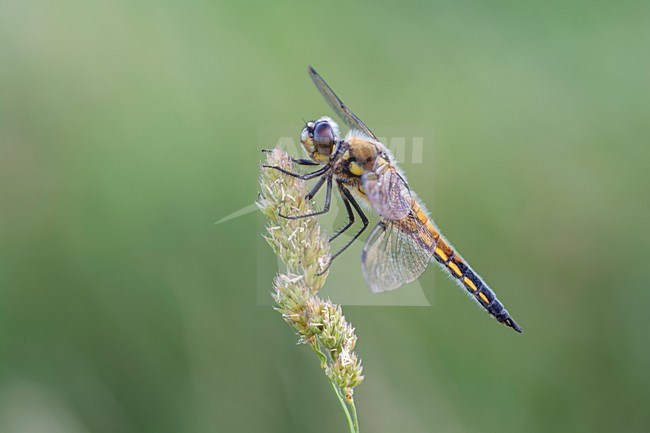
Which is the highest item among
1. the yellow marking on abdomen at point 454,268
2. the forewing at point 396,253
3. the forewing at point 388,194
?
the forewing at point 388,194

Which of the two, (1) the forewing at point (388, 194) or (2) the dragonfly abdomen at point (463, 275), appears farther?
(2) the dragonfly abdomen at point (463, 275)

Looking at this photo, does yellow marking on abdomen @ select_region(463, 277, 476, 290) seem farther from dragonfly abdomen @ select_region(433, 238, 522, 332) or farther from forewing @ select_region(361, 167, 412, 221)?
forewing @ select_region(361, 167, 412, 221)

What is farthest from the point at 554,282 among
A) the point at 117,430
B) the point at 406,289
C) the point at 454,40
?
the point at 117,430

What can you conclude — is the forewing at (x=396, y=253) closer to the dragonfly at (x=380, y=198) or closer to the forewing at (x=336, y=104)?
the dragonfly at (x=380, y=198)

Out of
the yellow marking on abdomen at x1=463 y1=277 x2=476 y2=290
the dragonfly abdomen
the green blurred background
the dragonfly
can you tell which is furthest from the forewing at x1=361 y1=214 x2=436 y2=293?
the green blurred background

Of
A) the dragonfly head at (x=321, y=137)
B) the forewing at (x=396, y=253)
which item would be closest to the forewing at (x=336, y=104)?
the dragonfly head at (x=321, y=137)

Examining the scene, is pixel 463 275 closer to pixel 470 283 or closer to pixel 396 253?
pixel 470 283

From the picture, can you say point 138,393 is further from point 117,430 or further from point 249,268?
point 249,268
